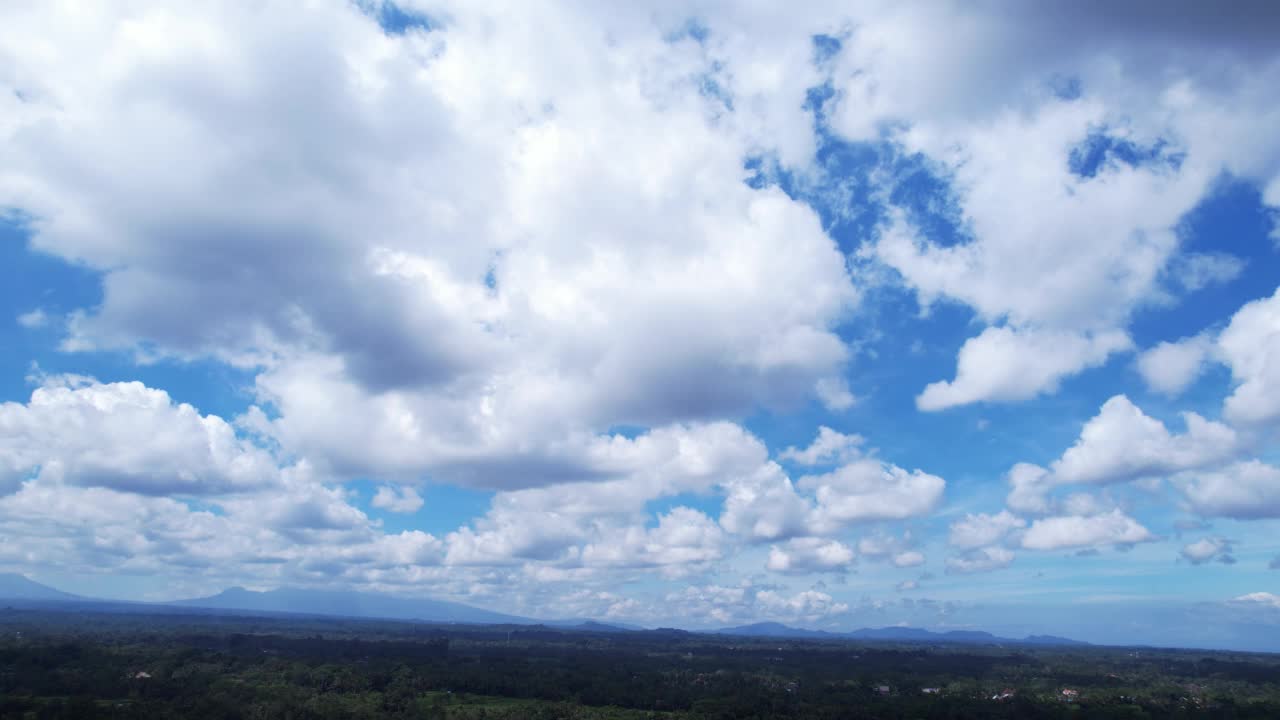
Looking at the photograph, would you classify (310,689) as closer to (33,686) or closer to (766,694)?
(33,686)

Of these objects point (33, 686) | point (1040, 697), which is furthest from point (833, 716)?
point (33, 686)

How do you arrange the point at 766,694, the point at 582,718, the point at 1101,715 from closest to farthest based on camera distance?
1. the point at 582,718
2. the point at 1101,715
3. the point at 766,694

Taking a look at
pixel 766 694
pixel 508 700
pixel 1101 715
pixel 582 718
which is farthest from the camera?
pixel 766 694

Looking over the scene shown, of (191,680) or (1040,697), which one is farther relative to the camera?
(1040,697)

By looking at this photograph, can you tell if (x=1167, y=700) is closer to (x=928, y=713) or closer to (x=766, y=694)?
(x=928, y=713)

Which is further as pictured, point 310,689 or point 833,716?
point 310,689

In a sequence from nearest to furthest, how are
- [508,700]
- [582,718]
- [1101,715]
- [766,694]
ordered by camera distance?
[582,718], [1101,715], [508,700], [766,694]

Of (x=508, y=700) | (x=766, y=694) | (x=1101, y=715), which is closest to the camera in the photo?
(x=1101, y=715)

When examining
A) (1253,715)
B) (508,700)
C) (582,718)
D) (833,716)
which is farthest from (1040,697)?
(508,700)

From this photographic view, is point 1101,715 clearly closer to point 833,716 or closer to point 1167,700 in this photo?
point 1167,700
